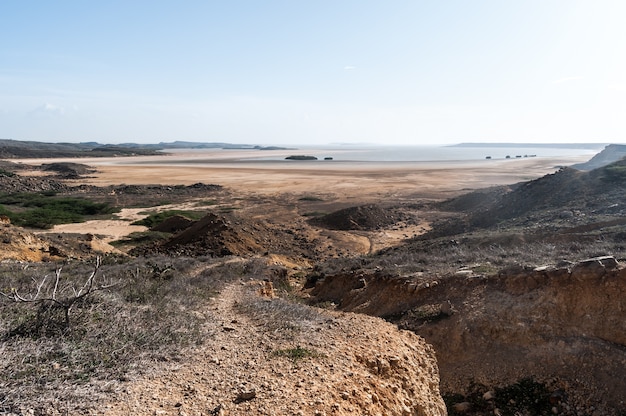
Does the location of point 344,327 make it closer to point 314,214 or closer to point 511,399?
point 511,399

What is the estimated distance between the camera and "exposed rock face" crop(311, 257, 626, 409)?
6.84 metres

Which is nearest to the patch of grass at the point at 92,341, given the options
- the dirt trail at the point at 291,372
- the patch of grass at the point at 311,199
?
the dirt trail at the point at 291,372

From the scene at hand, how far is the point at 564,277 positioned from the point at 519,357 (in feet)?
6.39

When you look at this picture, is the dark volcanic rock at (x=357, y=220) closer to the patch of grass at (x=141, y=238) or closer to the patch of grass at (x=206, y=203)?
the patch of grass at (x=141, y=238)

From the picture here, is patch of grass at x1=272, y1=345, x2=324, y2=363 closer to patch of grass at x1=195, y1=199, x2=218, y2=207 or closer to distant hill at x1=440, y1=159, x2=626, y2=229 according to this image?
distant hill at x1=440, y1=159, x2=626, y2=229

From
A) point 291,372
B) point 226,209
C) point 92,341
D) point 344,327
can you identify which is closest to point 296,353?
point 291,372

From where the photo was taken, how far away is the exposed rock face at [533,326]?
22.4ft

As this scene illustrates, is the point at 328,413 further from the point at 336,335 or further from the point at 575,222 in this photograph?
the point at 575,222

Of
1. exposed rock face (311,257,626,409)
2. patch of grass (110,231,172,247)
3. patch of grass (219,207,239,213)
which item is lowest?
patch of grass (110,231,172,247)

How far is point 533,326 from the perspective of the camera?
24.9 ft

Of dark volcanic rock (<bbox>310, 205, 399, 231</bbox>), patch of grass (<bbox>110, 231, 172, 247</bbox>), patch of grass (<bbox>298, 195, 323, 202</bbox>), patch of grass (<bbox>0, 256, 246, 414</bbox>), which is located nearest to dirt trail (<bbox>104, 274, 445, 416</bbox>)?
patch of grass (<bbox>0, 256, 246, 414</bbox>)

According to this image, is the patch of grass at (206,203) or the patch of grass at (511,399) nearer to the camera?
the patch of grass at (511,399)

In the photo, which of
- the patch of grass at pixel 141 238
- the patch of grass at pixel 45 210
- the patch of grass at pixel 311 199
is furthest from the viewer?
the patch of grass at pixel 311 199

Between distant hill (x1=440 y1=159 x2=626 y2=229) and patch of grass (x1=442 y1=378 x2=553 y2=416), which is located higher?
distant hill (x1=440 y1=159 x2=626 y2=229)
